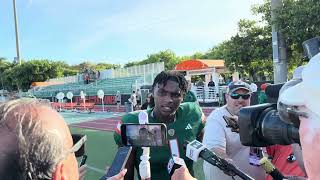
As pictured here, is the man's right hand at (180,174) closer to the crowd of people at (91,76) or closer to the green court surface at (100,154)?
the green court surface at (100,154)

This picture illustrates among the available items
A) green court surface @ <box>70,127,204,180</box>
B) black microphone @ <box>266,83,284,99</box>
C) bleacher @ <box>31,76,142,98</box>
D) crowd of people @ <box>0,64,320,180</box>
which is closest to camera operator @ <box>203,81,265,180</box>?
crowd of people @ <box>0,64,320,180</box>

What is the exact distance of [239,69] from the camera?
735 inches

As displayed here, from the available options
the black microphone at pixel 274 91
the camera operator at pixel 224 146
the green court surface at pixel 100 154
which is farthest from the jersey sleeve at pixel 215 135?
the green court surface at pixel 100 154

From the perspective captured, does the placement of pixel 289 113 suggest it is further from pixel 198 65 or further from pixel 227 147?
pixel 198 65

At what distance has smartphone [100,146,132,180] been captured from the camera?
1.66 m

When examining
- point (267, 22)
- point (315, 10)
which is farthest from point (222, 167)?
point (267, 22)

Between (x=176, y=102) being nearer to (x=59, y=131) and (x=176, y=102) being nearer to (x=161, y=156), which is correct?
(x=161, y=156)

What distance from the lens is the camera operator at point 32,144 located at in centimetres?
112

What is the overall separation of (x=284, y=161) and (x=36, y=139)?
6.11 feet

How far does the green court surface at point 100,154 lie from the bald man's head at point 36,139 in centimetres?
→ 549

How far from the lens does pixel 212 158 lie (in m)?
1.59

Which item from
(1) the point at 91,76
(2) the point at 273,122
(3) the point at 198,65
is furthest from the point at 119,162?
(1) the point at 91,76

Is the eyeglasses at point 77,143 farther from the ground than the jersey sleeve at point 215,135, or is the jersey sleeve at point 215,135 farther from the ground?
the eyeglasses at point 77,143

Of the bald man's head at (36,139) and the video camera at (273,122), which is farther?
the bald man's head at (36,139)
